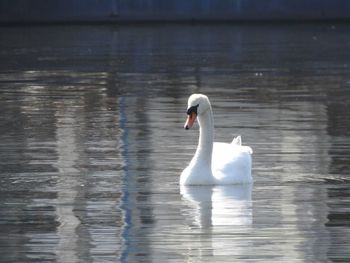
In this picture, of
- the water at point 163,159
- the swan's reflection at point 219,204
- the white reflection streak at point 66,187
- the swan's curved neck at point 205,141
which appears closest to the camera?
the white reflection streak at point 66,187

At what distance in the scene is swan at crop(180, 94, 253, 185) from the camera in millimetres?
14203

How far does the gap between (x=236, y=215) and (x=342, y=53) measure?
2305cm

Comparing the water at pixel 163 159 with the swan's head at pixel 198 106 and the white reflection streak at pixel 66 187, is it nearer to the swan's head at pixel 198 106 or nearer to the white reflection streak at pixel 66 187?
the white reflection streak at pixel 66 187

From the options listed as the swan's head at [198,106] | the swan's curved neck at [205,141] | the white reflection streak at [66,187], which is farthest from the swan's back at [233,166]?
the white reflection streak at [66,187]

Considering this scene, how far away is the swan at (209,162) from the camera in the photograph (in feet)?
46.6

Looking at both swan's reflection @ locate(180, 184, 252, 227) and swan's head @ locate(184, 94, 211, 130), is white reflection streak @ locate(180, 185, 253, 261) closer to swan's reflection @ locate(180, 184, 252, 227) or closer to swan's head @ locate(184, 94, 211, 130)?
swan's reflection @ locate(180, 184, 252, 227)

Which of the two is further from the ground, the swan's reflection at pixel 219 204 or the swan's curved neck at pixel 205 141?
the swan's curved neck at pixel 205 141

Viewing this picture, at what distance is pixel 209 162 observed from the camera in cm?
1427

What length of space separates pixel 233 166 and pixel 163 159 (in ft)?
5.94

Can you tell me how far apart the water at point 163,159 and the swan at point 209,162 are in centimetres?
17

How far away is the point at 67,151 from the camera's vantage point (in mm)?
16875

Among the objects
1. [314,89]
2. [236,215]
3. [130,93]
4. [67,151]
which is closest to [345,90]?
[314,89]

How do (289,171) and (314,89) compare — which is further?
(314,89)

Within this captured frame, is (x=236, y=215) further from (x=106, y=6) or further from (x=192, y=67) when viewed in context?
(x=106, y=6)
